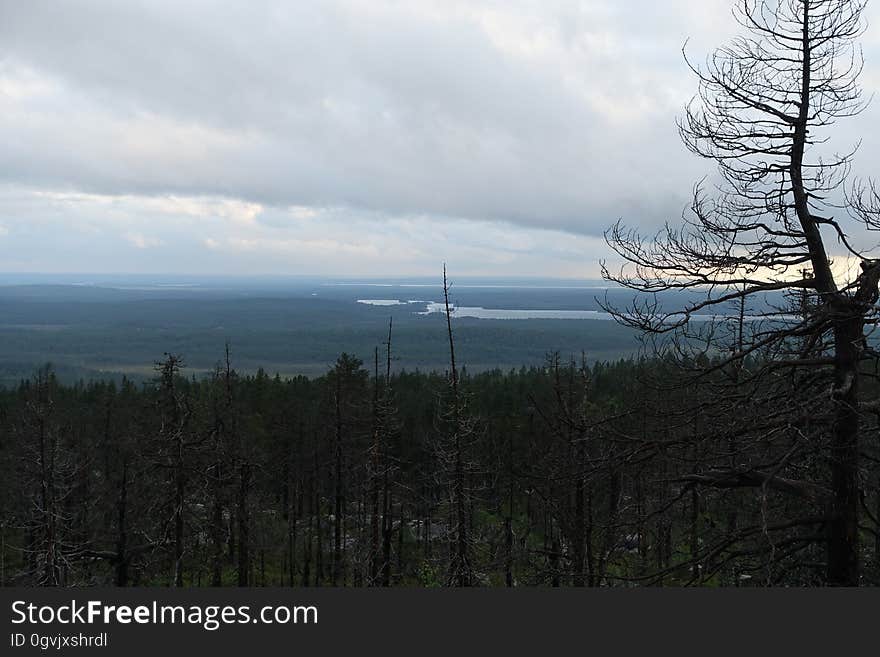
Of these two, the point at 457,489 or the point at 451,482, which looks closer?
the point at 457,489

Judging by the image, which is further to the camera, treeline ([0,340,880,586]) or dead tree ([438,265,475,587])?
dead tree ([438,265,475,587])

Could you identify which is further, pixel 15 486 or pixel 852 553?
pixel 15 486

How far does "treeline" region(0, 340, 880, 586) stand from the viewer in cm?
618

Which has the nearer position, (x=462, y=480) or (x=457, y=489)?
(x=457, y=489)

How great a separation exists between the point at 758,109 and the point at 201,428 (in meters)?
19.2

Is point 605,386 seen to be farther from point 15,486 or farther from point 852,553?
point 852,553

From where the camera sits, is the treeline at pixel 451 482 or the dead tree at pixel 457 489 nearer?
the treeline at pixel 451 482

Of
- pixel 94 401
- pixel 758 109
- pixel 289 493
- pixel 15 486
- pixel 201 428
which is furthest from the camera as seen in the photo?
pixel 94 401

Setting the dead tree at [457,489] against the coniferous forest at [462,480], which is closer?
the coniferous forest at [462,480]

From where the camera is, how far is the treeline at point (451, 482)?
20.3 ft

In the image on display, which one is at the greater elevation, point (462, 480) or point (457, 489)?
point (462, 480)

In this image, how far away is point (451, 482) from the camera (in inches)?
612

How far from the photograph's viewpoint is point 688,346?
6641mm

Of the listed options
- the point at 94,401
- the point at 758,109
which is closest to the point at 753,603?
the point at 758,109
